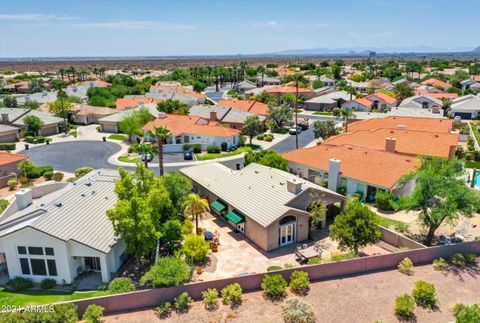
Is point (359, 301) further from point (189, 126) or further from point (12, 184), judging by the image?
point (189, 126)

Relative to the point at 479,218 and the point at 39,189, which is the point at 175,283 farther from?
the point at 479,218

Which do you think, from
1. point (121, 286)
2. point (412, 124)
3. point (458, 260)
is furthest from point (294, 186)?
point (412, 124)

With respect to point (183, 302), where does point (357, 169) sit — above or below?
above

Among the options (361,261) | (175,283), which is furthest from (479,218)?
(175,283)

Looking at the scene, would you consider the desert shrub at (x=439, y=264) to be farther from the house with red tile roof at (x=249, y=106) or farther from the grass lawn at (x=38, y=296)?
the house with red tile roof at (x=249, y=106)

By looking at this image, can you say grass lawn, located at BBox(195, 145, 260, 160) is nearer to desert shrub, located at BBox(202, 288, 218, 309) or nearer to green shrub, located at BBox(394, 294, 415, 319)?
desert shrub, located at BBox(202, 288, 218, 309)

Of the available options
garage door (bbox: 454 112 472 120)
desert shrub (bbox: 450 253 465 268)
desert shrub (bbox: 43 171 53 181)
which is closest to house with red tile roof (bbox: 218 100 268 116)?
garage door (bbox: 454 112 472 120)
